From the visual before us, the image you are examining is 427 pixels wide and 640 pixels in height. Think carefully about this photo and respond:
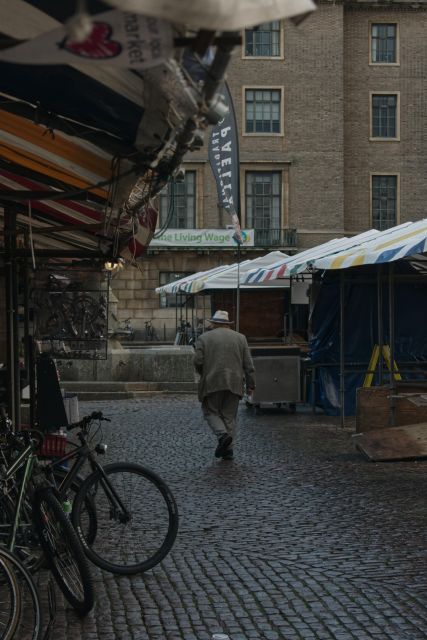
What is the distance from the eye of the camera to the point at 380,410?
13.7 m

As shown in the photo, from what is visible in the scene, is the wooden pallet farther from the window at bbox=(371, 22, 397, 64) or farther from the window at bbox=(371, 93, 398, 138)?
the window at bbox=(371, 22, 397, 64)

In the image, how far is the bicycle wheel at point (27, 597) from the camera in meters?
4.66

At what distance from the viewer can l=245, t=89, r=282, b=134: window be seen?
47656mm

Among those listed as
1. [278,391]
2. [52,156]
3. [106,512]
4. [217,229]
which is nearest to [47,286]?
[52,156]

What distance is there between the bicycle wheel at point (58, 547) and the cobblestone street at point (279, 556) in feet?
0.43

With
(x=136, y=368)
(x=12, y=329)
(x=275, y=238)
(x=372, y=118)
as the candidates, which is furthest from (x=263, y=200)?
(x=12, y=329)

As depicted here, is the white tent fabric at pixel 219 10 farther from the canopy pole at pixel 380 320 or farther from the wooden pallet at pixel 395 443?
the canopy pole at pixel 380 320

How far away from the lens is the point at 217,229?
4722cm

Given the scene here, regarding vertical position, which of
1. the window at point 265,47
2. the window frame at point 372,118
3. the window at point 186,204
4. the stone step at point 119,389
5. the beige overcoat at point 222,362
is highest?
the window at point 265,47

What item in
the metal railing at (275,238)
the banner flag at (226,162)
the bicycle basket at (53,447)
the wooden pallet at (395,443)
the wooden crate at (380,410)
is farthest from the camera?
the metal railing at (275,238)

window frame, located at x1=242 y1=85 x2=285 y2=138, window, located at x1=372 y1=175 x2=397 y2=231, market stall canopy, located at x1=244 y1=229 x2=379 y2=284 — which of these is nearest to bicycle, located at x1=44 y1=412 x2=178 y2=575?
market stall canopy, located at x1=244 y1=229 x2=379 y2=284

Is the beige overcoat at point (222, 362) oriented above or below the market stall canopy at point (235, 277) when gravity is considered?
below

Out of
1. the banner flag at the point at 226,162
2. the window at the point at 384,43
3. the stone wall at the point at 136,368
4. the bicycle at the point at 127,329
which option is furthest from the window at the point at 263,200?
the banner flag at the point at 226,162

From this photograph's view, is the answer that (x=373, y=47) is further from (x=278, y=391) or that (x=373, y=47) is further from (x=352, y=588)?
(x=352, y=588)
